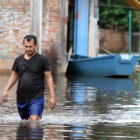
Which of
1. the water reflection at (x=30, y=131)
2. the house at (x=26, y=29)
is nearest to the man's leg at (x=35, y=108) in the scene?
the water reflection at (x=30, y=131)

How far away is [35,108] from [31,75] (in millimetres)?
547

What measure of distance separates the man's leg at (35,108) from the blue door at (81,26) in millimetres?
19702

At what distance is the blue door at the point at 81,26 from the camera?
30.1 m

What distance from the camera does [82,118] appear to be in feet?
38.8

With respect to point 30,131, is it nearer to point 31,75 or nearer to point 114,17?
point 31,75

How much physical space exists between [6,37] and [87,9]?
6.95 m

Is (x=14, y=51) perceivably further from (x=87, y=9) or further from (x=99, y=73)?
(x=87, y=9)

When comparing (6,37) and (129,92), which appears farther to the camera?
(6,37)

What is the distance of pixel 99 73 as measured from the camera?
86.5 ft

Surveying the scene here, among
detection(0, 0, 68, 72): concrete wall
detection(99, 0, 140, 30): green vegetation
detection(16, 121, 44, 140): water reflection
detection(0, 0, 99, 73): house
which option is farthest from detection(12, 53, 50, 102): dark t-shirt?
detection(99, 0, 140, 30): green vegetation

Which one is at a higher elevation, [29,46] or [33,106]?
[29,46]

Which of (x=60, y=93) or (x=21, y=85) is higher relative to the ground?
(x=21, y=85)

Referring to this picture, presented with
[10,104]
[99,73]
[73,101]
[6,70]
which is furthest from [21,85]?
[99,73]

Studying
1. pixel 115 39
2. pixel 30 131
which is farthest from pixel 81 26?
pixel 115 39
